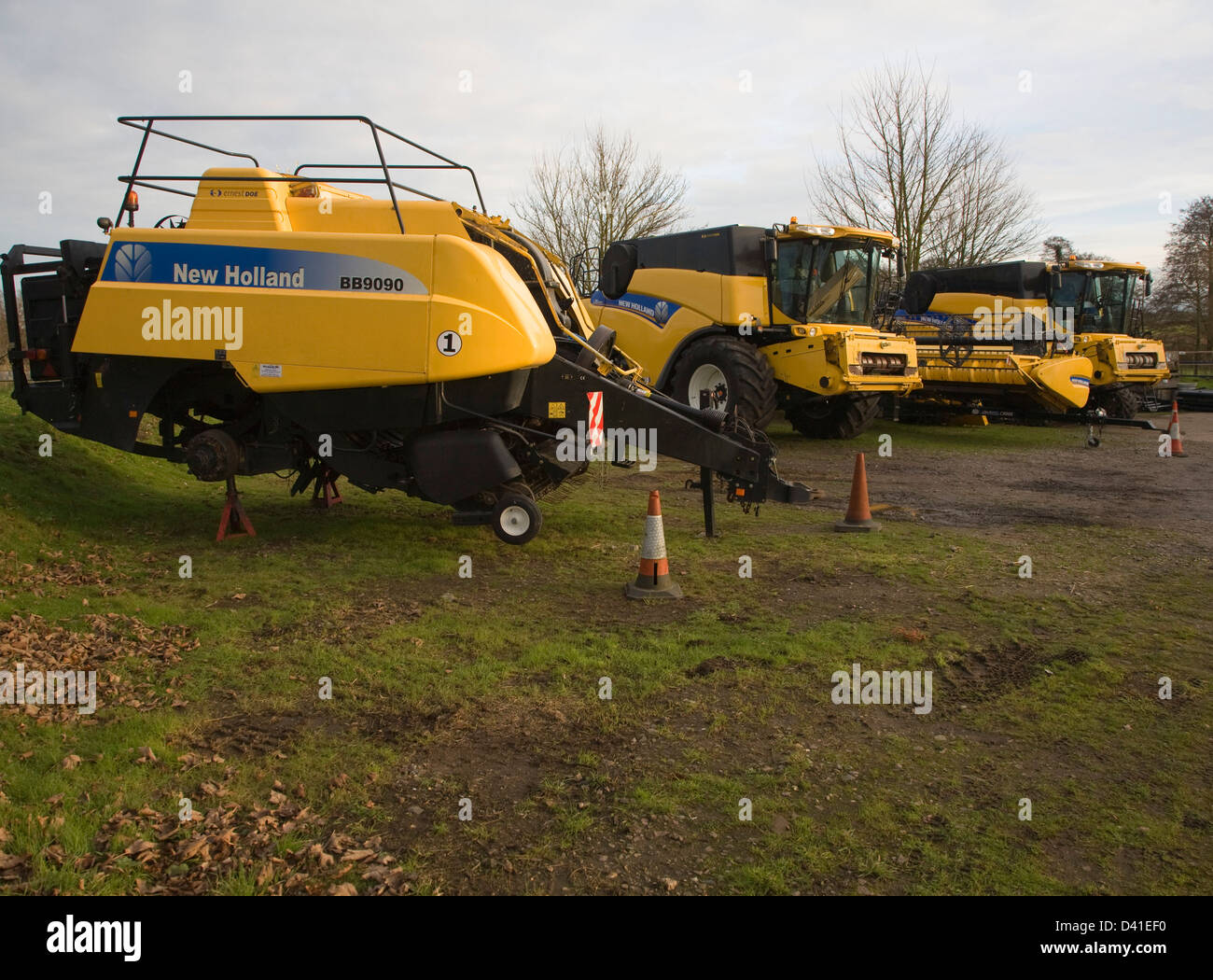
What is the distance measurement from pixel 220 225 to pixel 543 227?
2208cm

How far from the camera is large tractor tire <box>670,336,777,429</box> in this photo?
12.7 meters

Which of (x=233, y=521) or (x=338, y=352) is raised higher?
(x=338, y=352)

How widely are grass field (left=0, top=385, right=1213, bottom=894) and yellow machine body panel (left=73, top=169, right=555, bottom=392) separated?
1.50m

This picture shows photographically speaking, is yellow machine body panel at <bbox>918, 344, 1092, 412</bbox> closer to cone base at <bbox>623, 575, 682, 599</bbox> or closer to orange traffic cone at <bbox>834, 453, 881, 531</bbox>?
orange traffic cone at <bbox>834, 453, 881, 531</bbox>

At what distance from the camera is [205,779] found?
3.69m

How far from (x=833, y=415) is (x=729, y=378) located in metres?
2.83

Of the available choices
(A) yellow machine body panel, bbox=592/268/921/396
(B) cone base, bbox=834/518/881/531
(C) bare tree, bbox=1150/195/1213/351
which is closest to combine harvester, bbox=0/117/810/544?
(B) cone base, bbox=834/518/881/531

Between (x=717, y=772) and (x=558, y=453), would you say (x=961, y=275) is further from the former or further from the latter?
(x=717, y=772)

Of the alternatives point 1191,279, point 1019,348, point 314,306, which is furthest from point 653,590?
point 1191,279

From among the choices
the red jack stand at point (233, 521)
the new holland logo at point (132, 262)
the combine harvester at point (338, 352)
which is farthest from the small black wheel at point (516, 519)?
the new holland logo at point (132, 262)

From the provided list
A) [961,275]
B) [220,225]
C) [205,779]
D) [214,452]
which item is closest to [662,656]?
[205,779]

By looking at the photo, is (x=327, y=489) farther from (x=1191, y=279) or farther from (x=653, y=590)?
(x=1191, y=279)

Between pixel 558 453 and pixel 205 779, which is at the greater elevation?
pixel 558 453

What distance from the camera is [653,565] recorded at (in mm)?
6352
